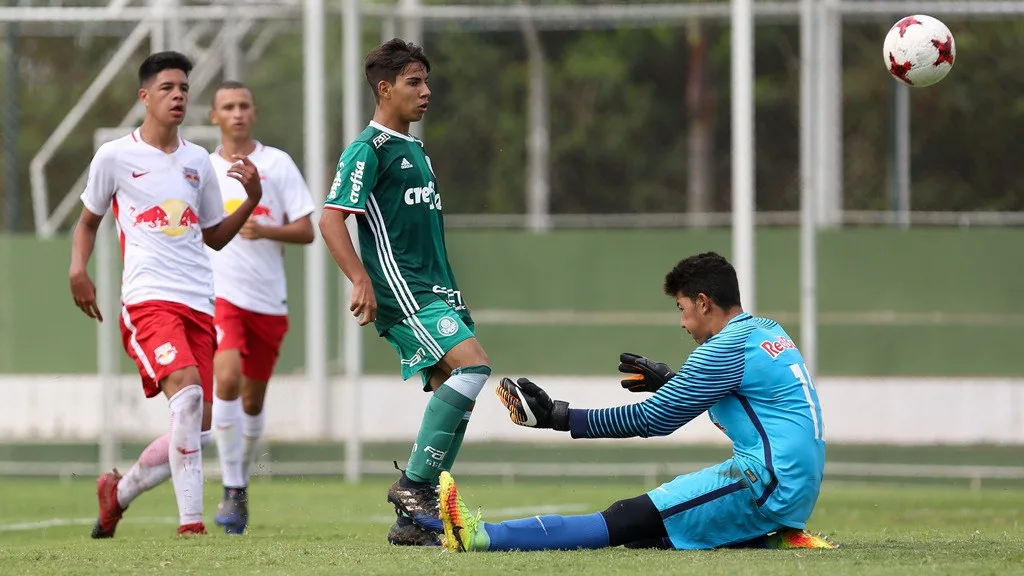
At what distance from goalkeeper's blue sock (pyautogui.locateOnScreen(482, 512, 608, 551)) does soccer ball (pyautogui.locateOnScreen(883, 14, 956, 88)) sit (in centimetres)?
325

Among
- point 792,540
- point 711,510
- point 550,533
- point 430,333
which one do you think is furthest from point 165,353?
point 792,540

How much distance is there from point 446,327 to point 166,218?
201 cm

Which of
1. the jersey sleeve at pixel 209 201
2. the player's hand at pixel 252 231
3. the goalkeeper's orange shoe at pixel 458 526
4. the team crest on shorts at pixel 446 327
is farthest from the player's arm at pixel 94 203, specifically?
the goalkeeper's orange shoe at pixel 458 526

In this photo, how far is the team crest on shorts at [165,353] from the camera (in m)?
8.14

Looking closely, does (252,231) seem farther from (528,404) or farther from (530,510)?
(528,404)

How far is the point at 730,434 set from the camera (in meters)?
6.86

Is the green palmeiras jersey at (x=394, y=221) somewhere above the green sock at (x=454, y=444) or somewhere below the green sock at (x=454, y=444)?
above

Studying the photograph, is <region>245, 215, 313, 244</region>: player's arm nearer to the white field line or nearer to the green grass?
the green grass

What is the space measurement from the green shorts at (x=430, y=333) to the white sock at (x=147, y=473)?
1.72 meters

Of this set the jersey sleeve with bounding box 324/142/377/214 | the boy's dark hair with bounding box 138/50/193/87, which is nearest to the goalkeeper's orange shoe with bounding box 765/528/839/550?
the jersey sleeve with bounding box 324/142/377/214

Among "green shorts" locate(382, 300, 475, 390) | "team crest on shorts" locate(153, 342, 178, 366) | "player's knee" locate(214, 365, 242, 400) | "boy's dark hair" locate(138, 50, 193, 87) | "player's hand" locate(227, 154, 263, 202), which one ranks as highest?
"boy's dark hair" locate(138, 50, 193, 87)

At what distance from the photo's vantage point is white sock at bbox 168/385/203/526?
8.16 meters

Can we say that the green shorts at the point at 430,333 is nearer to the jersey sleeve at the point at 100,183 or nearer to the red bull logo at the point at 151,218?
the red bull logo at the point at 151,218

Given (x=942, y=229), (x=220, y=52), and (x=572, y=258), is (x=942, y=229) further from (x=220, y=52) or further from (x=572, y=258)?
(x=220, y=52)
